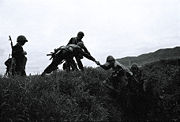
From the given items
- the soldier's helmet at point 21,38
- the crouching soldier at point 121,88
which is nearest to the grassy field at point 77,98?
the crouching soldier at point 121,88

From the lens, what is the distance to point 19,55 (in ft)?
37.8

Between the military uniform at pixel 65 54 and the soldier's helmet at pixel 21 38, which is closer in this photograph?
the soldier's helmet at pixel 21 38

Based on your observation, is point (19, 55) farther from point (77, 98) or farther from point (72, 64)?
point (77, 98)

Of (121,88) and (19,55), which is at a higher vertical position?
(19,55)

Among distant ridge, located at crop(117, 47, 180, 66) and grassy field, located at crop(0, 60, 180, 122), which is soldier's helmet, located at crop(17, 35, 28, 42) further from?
distant ridge, located at crop(117, 47, 180, 66)

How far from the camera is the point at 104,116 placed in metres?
8.77

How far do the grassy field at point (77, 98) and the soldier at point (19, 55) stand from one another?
1565 millimetres

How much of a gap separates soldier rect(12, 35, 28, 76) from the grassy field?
61.6 inches

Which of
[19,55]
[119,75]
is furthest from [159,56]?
[19,55]

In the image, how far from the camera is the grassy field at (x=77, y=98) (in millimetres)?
6895

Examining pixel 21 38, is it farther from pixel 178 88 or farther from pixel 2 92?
pixel 178 88

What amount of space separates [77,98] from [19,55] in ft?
12.3

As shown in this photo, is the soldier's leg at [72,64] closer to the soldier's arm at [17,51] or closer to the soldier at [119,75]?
the soldier's arm at [17,51]

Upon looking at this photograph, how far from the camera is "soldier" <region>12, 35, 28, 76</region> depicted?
1141cm
